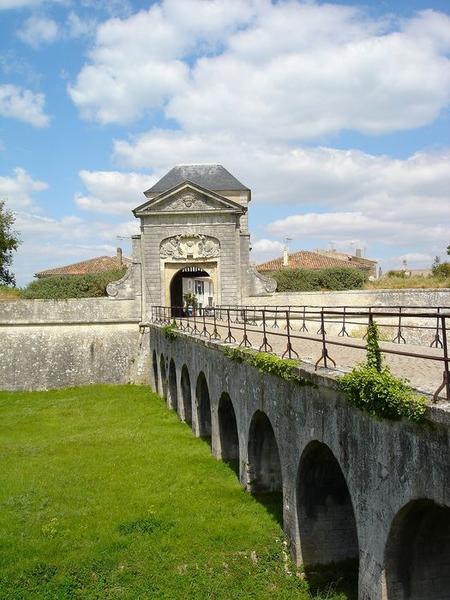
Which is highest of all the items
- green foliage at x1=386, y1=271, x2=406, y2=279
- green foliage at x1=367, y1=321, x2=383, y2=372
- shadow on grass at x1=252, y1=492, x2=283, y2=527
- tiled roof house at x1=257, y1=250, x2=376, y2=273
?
tiled roof house at x1=257, y1=250, x2=376, y2=273

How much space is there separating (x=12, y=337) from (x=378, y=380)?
22.8m

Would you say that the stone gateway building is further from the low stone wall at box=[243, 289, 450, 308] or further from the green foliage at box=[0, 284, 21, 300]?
the green foliage at box=[0, 284, 21, 300]

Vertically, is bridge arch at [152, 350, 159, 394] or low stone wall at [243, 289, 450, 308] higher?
low stone wall at [243, 289, 450, 308]

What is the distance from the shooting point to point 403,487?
589 centimetres

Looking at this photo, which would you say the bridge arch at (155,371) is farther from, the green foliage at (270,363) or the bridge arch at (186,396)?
the green foliage at (270,363)

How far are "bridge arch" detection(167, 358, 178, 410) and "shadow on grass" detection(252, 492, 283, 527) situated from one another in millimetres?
8761

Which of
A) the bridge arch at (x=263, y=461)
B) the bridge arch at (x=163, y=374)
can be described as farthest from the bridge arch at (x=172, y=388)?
the bridge arch at (x=263, y=461)

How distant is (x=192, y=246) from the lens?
1038 inches

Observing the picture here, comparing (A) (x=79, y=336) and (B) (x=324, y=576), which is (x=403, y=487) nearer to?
(B) (x=324, y=576)

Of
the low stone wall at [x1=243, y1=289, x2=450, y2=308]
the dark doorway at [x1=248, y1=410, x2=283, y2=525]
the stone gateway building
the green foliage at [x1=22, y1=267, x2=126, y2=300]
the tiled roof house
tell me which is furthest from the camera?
the tiled roof house

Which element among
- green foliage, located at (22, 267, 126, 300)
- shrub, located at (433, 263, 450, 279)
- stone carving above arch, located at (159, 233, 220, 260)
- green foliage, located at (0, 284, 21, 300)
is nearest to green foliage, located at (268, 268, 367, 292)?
shrub, located at (433, 263, 450, 279)

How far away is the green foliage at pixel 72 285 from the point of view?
32.8 m

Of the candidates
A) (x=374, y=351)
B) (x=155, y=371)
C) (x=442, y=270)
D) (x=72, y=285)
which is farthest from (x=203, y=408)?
(x=442, y=270)

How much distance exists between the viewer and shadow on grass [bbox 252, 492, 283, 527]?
10.6 meters
